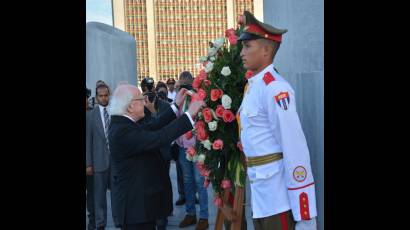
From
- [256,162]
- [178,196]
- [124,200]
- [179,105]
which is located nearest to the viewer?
[256,162]

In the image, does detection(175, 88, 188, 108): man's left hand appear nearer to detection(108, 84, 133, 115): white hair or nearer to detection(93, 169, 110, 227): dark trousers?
detection(108, 84, 133, 115): white hair

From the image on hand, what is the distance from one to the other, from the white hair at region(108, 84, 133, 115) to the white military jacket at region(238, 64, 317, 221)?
899 millimetres

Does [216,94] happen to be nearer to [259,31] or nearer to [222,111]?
[222,111]

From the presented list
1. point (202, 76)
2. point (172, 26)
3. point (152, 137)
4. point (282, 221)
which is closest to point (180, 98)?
point (202, 76)

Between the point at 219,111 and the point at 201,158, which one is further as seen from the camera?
the point at 201,158

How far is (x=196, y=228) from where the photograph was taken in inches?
212

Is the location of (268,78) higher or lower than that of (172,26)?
lower

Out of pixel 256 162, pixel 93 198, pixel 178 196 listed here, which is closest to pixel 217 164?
pixel 256 162

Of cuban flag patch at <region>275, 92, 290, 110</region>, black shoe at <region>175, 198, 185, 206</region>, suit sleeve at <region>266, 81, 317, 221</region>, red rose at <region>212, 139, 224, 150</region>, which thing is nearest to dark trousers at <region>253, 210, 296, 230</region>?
suit sleeve at <region>266, 81, 317, 221</region>

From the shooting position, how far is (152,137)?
3.15 meters

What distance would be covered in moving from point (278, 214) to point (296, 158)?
0.34 metres

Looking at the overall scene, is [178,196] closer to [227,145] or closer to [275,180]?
[227,145]

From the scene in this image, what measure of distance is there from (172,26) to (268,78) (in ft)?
245

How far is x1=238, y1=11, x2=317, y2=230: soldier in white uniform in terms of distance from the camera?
237 cm
